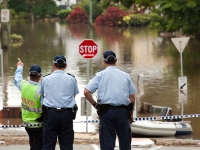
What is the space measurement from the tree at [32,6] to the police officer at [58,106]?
98.3 m

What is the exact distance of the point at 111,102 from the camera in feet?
29.4

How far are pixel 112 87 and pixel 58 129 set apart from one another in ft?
3.10

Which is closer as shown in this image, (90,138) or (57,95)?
(57,95)

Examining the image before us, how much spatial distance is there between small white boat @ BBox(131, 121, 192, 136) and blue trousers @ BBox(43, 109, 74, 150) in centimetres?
605

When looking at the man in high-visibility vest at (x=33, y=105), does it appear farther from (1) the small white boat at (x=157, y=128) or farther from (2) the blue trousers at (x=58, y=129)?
(1) the small white boat at (x=157, y=128)

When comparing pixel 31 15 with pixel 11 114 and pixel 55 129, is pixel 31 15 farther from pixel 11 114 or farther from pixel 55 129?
pixel 55 129

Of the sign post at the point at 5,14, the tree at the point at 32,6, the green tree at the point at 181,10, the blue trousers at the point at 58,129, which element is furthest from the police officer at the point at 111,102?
the tree at the point at 32,6

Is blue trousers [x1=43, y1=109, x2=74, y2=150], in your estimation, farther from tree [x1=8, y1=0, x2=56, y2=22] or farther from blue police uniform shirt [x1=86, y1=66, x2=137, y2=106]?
tree [x1=8, y1=0, x2=56, y2=22]

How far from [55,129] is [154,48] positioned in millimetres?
38708

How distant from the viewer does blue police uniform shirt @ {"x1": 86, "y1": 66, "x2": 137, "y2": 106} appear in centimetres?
897

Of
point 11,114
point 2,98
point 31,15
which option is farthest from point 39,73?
point 31,15

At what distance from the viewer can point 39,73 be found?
30.0ft

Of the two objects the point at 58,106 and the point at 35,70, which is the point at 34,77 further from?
the point at 58,106

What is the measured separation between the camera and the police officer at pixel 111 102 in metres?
8.96
